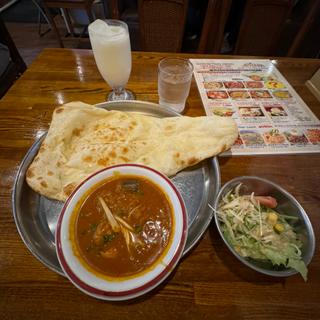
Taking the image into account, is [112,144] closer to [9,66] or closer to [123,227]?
[123,227]

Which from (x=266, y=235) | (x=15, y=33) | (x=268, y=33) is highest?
(x=266, y=235)

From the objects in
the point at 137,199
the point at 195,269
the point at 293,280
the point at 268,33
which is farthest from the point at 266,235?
the point at 268,33

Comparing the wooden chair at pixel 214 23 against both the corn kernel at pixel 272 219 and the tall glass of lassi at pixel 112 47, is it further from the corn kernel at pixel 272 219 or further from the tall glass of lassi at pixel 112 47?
the corn kernel at pixel 272 219

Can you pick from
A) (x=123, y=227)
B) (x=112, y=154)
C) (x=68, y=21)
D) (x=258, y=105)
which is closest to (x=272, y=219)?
(x=123, y=227)

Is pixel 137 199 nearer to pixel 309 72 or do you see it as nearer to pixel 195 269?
pixel 195 269

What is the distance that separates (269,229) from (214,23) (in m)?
2.00

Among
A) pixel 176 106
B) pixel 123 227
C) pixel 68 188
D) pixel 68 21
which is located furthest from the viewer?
pixel 68 21

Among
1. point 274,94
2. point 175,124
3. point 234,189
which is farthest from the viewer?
point 274,94

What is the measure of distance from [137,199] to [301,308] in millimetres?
605

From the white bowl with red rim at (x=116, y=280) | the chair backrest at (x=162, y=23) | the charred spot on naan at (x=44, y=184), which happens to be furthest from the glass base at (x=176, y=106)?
the chair backrest at (x=162, y=23)

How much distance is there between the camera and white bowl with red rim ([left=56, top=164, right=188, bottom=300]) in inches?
20.5

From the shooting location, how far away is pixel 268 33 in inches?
83.1

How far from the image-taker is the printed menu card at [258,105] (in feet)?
3.47

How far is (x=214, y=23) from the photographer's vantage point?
6.52 feet
